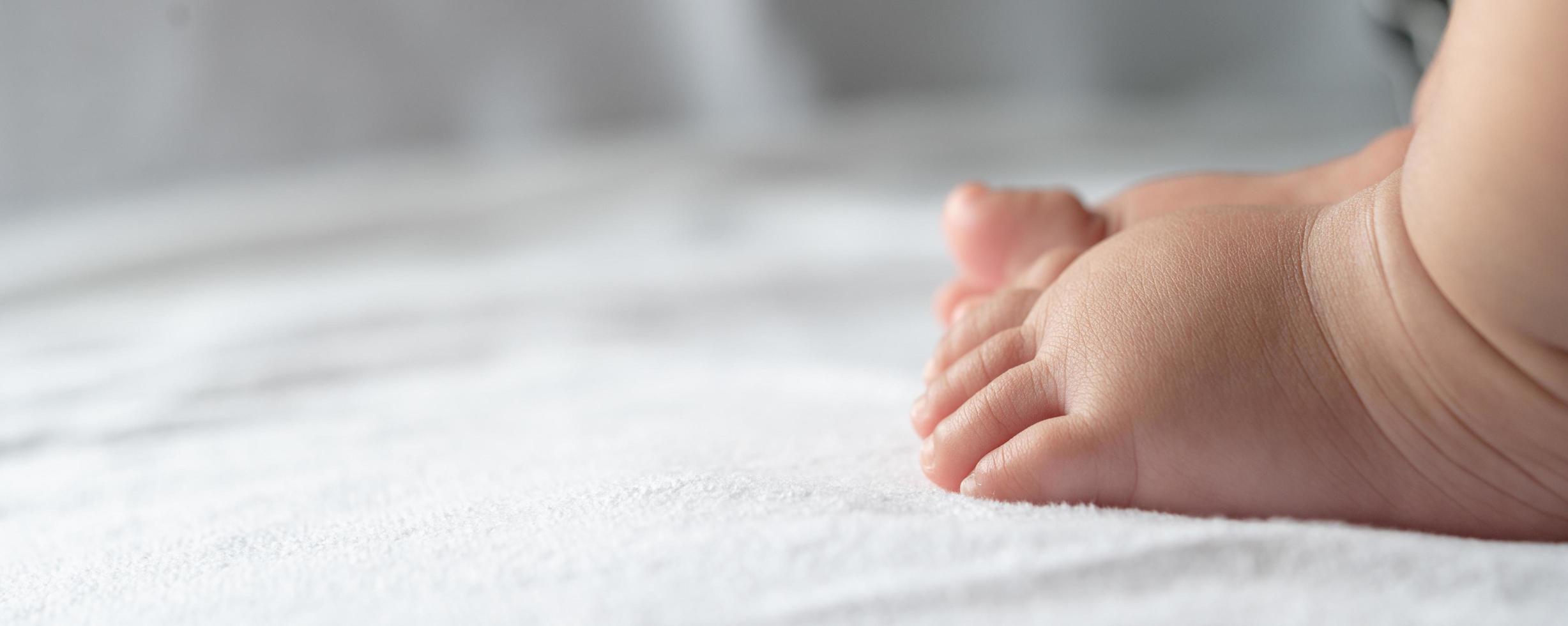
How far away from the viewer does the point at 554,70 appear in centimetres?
130

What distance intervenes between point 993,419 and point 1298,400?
0.33ft

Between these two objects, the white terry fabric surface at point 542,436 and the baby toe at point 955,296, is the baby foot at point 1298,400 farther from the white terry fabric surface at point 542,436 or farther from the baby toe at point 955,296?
the baby toe at point 955,296

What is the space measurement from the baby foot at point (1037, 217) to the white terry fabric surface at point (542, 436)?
62 millimetres

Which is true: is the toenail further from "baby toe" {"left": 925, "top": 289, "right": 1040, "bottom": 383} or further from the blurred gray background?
the blurred gray background

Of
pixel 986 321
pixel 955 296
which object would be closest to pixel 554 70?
pixel 955 296

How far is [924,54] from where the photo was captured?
1494 mm

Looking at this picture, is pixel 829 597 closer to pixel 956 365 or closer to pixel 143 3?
pixel 956 365

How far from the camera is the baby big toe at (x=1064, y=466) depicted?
409 millimetres

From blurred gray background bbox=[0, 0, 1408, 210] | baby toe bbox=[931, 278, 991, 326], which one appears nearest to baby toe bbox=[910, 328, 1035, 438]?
baby toe bbox=[931, 278, 991, 326]

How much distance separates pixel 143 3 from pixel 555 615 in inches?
37.9

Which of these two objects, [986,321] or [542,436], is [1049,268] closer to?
[986,321]

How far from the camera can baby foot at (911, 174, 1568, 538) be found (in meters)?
0.39

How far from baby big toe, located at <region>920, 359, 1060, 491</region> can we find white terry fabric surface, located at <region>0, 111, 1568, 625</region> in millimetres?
16

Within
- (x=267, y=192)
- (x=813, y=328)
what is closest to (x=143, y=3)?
(x=267, y=192)
